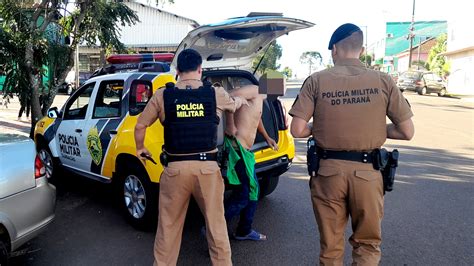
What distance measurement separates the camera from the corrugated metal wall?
40.1 metres

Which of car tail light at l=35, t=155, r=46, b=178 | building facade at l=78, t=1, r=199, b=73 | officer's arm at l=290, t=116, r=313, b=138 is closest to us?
officer's arm at l=290, t=116, r=313, b=138

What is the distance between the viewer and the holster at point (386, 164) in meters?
2.79

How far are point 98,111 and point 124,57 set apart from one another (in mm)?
1092

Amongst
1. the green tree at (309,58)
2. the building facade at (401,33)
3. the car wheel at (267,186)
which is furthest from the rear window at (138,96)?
the green tree at (309,58)

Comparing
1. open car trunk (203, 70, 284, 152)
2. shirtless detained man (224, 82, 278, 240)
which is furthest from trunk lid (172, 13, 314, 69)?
shirtless detained man (224, 82, 278, 240)

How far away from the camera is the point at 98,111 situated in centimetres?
502

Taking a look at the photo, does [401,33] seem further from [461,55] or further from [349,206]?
[349,206]

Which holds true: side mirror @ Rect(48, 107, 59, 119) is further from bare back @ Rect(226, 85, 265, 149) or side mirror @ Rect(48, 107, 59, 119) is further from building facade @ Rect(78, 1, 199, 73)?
building facade @ Rect(78, 1, 199, 73)

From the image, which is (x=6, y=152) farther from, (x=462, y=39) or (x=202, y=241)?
(x=462, y=39)

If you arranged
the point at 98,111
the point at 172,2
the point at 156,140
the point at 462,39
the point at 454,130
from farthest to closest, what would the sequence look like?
the point at 462,39, the point at 454,130, the point at 172,2, the point at 98,111, the point at 156,140

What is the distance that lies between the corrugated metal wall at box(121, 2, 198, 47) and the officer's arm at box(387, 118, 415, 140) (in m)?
38.8

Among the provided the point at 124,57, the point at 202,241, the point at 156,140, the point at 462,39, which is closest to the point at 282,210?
the point at 202,241

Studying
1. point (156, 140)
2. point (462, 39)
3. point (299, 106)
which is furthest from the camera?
point (462, 39)

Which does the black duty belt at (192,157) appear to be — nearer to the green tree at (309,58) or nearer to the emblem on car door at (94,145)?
the emblem on car door at (94,145)
